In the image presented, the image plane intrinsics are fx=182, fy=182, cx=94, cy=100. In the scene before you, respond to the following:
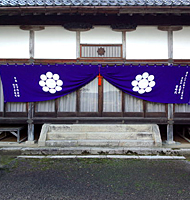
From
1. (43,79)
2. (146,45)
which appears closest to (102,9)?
(146,45)

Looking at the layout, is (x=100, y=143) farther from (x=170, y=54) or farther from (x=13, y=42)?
(x=13, y=42)

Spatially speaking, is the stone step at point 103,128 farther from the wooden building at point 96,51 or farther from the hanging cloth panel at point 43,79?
the hanging cloth panel at point 43,79

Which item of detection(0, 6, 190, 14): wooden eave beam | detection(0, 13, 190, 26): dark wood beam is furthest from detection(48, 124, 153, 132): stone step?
detection(0, 6, 190, 14): wooden eave beam

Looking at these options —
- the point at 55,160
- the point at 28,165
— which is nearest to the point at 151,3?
the point at 55,160

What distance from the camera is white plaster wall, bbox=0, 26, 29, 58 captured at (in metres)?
7.41

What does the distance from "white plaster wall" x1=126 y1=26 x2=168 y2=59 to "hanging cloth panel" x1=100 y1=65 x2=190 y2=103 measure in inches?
22.7

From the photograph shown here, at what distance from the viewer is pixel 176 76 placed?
7.13m

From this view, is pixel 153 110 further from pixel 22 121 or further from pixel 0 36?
pixel 0 36

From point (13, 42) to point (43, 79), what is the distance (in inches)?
79.7

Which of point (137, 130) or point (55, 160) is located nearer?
point (55, 160)

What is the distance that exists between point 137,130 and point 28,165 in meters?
4.24

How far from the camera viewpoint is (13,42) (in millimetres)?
7430

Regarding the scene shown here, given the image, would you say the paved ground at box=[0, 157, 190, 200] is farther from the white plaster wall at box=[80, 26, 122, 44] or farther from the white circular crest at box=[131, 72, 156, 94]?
the white plaster wall at box=[80, 26, 122, 44]

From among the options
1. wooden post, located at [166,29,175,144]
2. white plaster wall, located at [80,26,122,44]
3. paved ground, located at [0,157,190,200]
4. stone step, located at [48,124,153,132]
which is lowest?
paved ground, located at [0,157,190,200]
